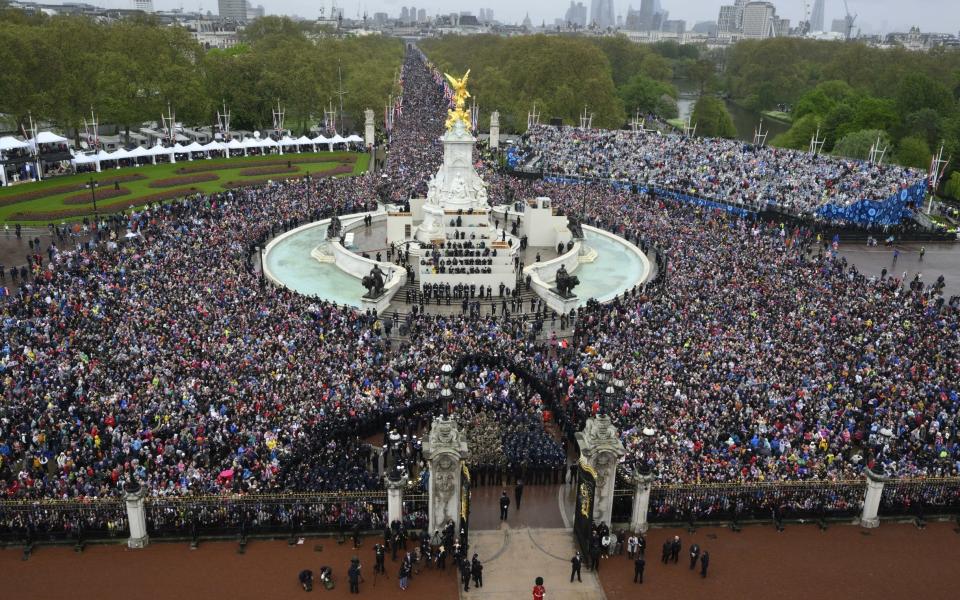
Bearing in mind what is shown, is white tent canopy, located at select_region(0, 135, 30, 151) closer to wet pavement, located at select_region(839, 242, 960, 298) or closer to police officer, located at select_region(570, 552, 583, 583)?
police officer, located at select_region(570, 552, 583, 583)

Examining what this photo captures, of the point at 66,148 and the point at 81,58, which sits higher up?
the point at 81,58

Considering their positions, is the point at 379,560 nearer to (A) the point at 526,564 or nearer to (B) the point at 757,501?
(A) the point at 526,564

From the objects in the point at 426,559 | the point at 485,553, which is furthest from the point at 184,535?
the point at 485,553

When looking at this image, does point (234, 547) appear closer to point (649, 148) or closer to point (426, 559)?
point (426, 559)

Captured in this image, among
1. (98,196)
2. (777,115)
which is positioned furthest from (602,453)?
(777,115)

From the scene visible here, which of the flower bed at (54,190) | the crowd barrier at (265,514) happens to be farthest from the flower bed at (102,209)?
the crowd barrier at (265,514)

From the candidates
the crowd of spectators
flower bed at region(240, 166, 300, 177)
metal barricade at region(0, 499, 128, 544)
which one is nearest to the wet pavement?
the crowd of spectators
